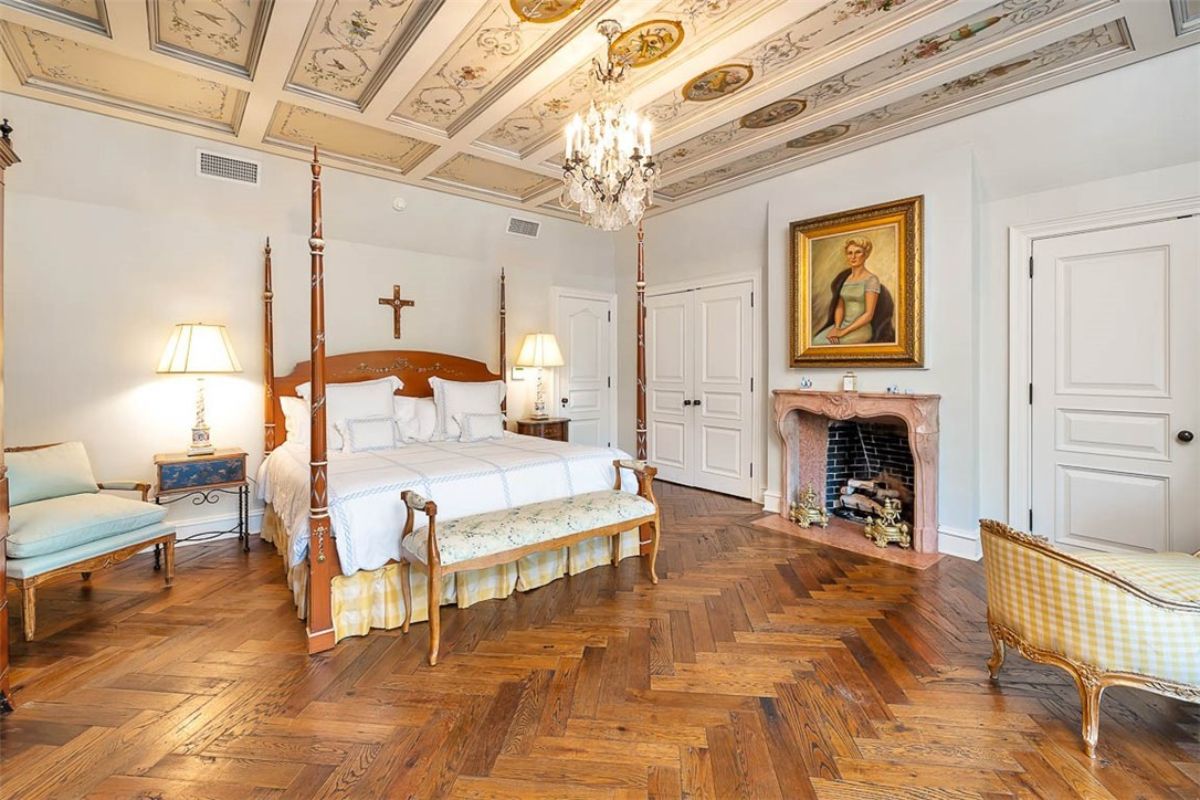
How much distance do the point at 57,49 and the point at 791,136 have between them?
4564 millimetres

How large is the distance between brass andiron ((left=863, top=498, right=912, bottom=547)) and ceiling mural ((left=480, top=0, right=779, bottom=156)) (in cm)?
336

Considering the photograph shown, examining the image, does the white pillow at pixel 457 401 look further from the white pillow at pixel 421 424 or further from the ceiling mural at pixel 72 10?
the ceiling mural at pixel 72 10

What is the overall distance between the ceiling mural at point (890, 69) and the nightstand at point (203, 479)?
4.05 meters

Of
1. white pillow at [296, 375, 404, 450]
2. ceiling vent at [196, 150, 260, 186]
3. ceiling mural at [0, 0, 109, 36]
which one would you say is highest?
ceiling mural at [0, 0, 109, 36]

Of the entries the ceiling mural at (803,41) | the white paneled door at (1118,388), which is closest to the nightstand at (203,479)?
the ceiling mural at (803,41)

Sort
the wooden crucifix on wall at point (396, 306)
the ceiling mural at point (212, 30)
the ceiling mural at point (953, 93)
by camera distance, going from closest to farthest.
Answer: the ceiling mural at point (212, 30) < the ceiling mural at point (953, 93) < the wooden crucifix on wall at point (396, 306)

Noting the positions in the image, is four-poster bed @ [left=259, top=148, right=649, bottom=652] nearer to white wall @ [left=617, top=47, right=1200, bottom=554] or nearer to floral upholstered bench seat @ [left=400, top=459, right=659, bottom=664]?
floral upholstered bench seat @ [left=400, top=459, right=659, bottom=664]

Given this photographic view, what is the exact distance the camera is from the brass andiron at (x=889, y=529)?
3877 millimetres

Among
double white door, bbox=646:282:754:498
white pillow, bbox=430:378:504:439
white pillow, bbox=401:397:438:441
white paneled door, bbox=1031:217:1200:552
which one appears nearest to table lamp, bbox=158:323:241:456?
white pillow, bbox=401:397:438:441

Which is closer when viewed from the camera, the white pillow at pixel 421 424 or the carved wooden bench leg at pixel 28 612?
the carved wooden bench leg at pixel 28 612

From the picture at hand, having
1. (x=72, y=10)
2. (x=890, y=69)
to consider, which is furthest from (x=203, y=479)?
(x=890, y=69)

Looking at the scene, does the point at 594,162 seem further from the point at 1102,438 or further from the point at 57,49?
the point at 1102,438

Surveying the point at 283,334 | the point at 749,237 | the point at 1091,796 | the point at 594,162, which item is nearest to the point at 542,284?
the point at 749,237

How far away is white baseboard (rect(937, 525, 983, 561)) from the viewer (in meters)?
3.62
